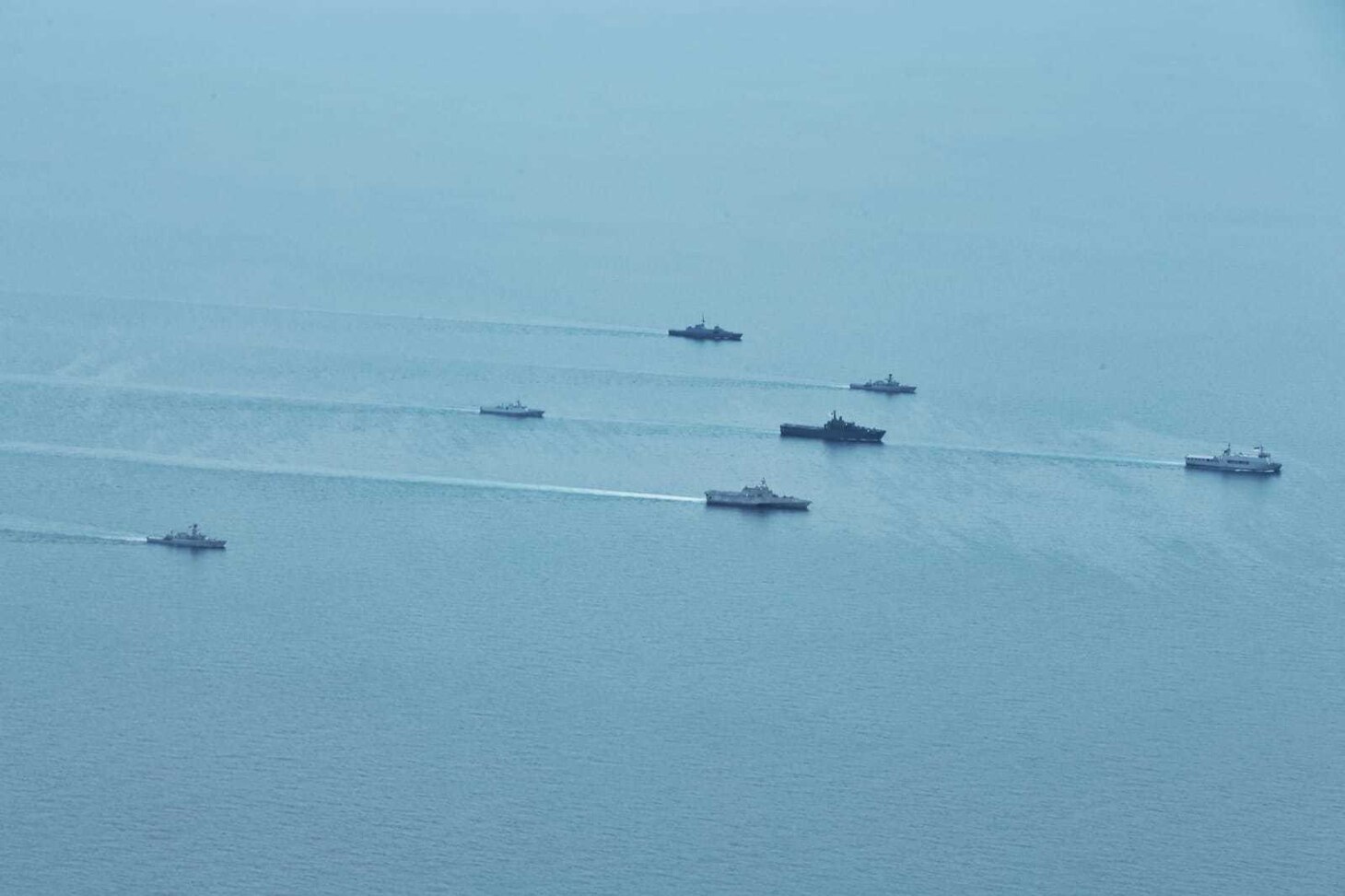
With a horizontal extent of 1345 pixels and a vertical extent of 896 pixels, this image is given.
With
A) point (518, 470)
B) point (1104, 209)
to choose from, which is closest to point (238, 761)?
point (518, 470)

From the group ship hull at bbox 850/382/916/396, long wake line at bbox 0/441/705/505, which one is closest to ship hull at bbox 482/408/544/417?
long wake line at bbox 0/441/705/505

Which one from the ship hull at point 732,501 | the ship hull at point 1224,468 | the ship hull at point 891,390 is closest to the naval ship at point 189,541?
the ship hull at point 732,501

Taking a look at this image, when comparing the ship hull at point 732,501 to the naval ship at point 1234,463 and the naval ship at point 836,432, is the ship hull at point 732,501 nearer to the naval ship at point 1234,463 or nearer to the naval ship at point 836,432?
the naval ship at point 836,432

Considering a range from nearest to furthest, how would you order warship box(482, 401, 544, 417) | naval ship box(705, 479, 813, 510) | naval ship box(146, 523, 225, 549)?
naval ship box(146, 523, 225, 549)
naval ship box(705, 479, 813, 510)
warship box(482, 401, 544, 417)

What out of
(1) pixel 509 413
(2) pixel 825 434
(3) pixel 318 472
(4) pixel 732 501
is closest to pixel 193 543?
(3) pixel 318 472

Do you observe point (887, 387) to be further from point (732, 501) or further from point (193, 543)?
point (193, 543)

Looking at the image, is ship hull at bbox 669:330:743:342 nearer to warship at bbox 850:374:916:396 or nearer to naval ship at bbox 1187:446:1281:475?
warship at bbox 850:374:916:396
